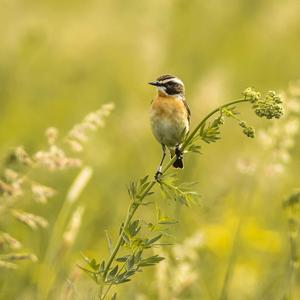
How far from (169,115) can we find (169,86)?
0.79 feet

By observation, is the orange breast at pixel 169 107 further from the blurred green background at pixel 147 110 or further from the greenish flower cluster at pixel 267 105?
the greenish flower cluster at pixel 267 105

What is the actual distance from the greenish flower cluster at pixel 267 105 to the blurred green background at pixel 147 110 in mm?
1544

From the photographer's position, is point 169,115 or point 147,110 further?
point 147,110

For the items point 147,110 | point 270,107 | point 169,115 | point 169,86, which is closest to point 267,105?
point 270,107

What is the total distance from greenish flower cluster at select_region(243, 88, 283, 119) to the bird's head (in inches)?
65.9

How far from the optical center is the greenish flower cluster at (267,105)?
8.68 ft

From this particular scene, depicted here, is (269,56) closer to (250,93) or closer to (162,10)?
(162,10)

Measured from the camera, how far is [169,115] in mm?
4250

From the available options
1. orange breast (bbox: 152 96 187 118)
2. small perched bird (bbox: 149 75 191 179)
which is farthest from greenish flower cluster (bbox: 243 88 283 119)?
orange breast (bbox: 152 96 187 118)

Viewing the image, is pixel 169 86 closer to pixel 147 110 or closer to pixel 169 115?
pixel 169 115

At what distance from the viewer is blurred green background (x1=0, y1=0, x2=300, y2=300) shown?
211 inches

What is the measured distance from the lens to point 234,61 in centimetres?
973

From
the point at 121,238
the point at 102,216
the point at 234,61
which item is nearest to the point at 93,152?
the point at 102,216

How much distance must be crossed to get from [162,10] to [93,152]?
154 cm
